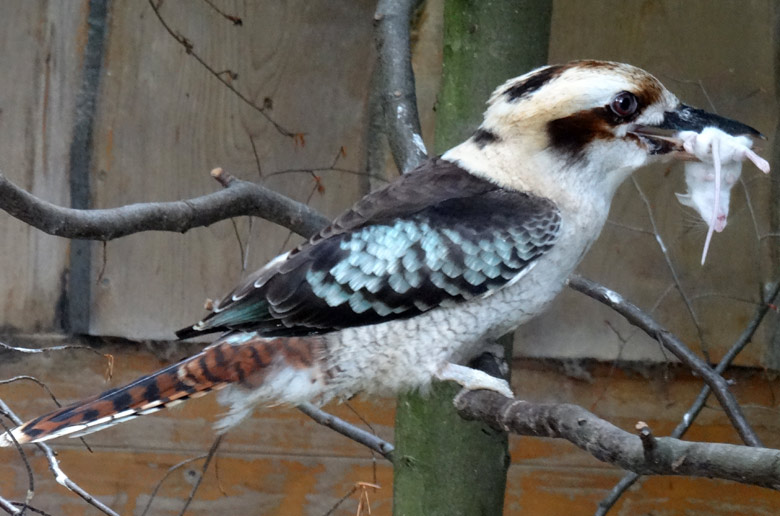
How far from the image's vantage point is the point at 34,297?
6.94 ft

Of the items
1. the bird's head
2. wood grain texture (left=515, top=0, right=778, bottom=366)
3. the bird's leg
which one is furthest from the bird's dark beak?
wood grain texture (left=515, top=0, right=778, bottom=366)

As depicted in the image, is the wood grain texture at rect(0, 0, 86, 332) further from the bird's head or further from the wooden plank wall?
the bird's head

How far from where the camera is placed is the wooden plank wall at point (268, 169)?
82.7 inches

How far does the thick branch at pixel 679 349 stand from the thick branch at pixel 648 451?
1.82ft

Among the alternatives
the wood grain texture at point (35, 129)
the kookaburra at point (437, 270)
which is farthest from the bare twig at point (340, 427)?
the wood grain texture at point (35, 129)

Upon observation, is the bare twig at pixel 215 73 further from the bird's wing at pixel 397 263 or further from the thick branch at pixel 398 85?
the bird's wing at pixel 397 263

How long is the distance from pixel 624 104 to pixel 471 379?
48 centimetres

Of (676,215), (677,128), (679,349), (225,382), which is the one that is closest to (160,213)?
(225,382)

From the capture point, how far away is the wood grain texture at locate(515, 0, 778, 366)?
2131 mm

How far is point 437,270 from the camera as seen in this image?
1466 mm

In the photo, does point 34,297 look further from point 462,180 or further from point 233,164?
point 462,180

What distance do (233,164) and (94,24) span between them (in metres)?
0.43

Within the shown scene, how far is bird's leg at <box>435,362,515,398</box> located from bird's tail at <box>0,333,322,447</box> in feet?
0.66

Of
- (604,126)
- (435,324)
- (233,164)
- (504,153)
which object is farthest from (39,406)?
(604,126)
